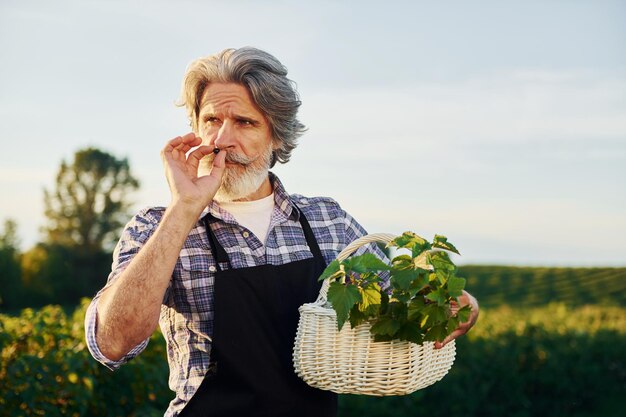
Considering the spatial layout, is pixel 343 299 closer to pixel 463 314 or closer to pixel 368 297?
pixel 368 297

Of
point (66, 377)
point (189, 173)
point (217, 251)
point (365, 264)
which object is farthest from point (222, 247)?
point (66, 377)

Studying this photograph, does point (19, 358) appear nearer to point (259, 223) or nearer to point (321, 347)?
point (259, 223)

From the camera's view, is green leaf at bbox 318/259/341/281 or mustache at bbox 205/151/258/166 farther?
mustache at bbox 205/151/258/166

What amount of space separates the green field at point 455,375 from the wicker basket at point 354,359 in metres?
2.54

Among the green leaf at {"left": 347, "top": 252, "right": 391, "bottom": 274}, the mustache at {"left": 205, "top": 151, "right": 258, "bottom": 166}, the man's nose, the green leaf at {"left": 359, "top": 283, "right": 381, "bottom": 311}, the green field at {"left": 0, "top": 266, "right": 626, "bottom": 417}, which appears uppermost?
the man's nose

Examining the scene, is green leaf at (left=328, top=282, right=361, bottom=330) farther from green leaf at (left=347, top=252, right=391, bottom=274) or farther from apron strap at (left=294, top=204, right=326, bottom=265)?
apron strap at (left=294, top=204, right=326, bottom=265)

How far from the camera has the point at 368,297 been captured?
233 centimetres

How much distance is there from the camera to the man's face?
9.44 ft

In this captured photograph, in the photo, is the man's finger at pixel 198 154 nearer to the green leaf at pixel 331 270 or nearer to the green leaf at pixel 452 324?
the green leaf at pixel 331 270

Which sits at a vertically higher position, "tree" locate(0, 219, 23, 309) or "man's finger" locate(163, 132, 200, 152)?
"man's finger" locate(163, 132, 200, 152)

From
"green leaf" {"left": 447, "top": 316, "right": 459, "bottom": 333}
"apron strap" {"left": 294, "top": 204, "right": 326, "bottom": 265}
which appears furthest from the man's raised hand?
"green leaf" {"left": 447, "top": 316, "right": 459, "bottom": 333}

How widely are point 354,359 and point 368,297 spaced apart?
0.21 metres

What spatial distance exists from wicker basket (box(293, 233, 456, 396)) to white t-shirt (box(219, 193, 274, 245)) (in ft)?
2.15

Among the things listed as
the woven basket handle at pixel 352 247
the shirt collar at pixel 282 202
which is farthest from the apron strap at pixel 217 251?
the woven basket handle at pixel 352 247
